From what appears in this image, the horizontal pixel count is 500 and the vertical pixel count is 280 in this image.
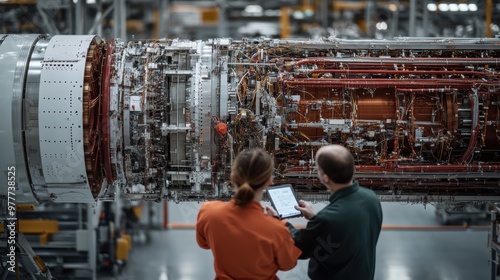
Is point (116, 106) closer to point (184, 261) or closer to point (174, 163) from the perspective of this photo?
point (174, 163)

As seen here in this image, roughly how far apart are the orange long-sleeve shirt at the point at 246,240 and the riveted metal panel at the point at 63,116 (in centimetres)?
234

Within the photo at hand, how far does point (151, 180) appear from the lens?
251 inches

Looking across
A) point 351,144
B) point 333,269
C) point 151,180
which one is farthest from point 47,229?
point 333,269

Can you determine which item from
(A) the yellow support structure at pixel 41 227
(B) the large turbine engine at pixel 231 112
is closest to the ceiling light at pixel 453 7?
(B) the large turbine engine at pixel 231 112

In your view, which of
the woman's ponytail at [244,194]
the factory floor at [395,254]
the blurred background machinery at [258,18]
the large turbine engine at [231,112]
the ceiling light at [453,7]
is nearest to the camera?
the woman's ponytail at [244,194]

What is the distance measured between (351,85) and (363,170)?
3.12 feet

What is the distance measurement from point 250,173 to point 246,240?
49 centimetres

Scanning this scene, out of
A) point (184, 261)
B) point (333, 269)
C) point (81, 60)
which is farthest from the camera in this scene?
point (184, 261)

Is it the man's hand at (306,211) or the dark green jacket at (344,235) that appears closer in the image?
the dark green jacket at (344,235)

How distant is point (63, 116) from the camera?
586 centimetres

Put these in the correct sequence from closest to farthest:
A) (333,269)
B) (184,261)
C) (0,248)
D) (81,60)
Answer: (333,269), (81,60), (0,248), (184,261)

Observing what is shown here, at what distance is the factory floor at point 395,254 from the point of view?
27.0ft

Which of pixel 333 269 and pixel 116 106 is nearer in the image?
pixel 333 269

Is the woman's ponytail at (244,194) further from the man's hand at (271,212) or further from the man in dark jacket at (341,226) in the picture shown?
the man in dark jacket at (341,226)
